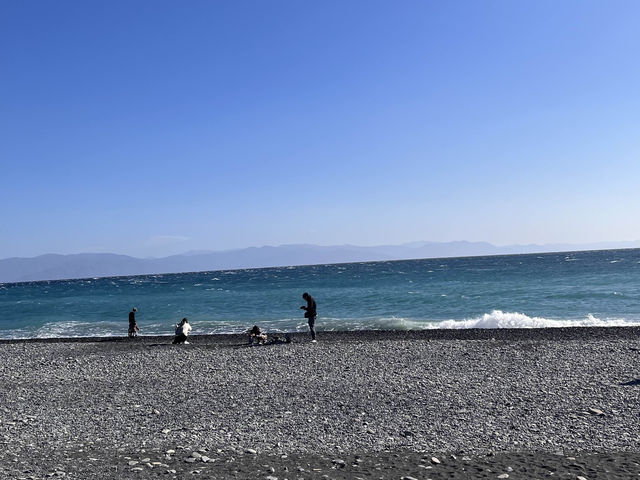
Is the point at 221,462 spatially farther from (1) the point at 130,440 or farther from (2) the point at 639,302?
(2) the point at 639,302

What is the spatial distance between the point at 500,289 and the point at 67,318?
4147cm

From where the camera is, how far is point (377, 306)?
44094mm

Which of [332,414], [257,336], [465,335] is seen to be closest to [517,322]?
[465,335]

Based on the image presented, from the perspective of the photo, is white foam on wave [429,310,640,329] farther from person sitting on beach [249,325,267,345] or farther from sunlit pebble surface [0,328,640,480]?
person sitting on beach [249,325,267,345]

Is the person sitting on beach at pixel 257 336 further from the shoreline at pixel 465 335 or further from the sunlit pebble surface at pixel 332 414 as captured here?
the sunlit pebble surface at pixel 332 414

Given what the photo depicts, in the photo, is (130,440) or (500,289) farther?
(500,289)

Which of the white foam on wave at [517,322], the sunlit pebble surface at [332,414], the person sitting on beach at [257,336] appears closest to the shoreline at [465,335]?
the person sitting on beach at [257,336]

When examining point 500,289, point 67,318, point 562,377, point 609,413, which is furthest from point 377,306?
point 609,413

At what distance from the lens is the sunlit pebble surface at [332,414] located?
8.38 m

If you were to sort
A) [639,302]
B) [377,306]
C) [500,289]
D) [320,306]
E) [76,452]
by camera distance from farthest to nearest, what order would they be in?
[500,289] < [320,306] < [377,306] < [639,302] < [76,452]

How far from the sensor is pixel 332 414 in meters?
11.2

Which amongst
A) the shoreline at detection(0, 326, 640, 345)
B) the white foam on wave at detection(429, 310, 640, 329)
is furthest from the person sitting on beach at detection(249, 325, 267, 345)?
the white foam on wave at detection(429, 310, 640, 329)

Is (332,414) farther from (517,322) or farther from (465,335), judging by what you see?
(517,322)

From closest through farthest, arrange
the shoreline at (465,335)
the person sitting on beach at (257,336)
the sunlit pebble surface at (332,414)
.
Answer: the sunlit pebble surface at (332,414)
the person sitting on beach at (257,336)
the shoreline at (465,335)
